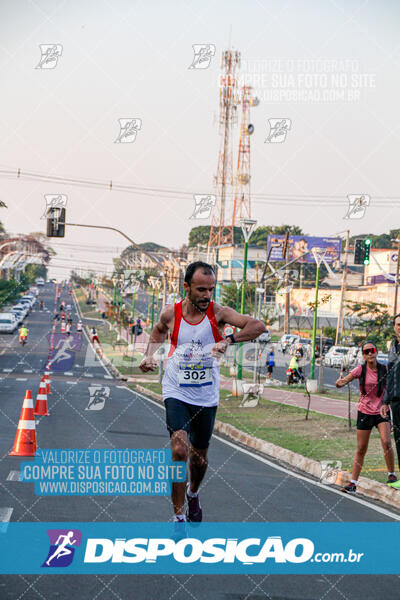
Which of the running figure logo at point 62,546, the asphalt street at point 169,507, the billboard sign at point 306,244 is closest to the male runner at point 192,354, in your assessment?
the running figure logo at point 62,546

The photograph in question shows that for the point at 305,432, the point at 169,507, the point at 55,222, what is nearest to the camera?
the point at 169,507

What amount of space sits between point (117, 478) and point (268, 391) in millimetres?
22606

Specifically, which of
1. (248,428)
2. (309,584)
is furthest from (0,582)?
(248,428)

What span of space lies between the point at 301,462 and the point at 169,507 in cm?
517

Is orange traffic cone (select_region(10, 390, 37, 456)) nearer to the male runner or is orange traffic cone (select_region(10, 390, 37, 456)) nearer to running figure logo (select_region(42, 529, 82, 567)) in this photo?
running figure logo (select_region(42, 529, 82, 567))

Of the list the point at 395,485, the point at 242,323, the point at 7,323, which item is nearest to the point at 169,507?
the point at 242,323

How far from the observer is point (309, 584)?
5.87 m

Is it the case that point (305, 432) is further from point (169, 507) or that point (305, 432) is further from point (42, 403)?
point (169, 507)

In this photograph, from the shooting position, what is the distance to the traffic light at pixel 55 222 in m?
27.2

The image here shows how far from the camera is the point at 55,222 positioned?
27.4 metres

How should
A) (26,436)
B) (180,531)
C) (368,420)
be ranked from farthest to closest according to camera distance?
(26,436) < (368,420) < (180,531)

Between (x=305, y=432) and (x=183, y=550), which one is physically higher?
(x=183, y=550)

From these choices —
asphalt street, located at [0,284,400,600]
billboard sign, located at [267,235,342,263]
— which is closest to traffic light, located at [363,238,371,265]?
asphalt street, located at [0,284,400,600]

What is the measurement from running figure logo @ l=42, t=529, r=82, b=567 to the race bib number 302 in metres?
1.45
